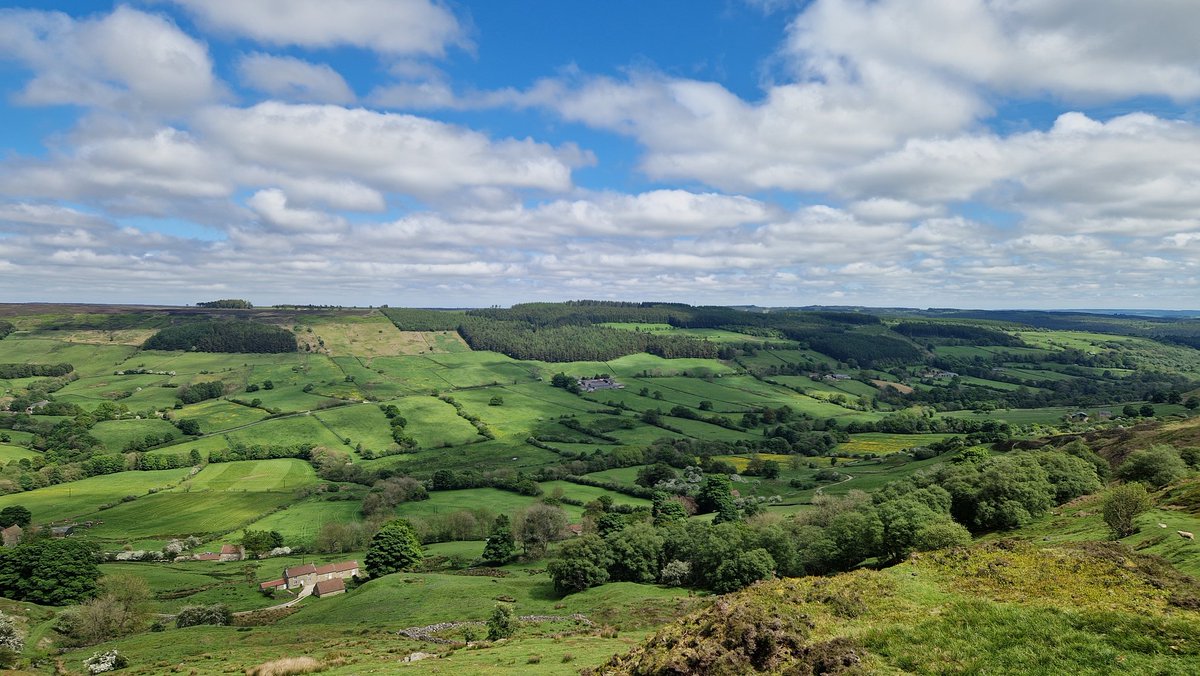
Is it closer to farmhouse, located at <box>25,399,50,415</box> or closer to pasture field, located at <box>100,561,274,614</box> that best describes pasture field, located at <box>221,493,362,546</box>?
pasture field, located at <box>100,561,274,614</box>

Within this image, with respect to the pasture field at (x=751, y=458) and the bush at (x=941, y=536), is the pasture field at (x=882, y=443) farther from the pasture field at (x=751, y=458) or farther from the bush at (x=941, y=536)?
the bush at (x=941, y=536)

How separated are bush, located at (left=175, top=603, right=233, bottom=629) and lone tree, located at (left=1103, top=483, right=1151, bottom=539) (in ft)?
290

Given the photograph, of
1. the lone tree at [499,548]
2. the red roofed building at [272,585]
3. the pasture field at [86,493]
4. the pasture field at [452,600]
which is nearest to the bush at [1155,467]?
the pasture field at [452,600]

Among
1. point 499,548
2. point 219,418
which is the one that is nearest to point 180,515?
point 499,548

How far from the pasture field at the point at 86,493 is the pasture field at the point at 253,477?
6582 millimetres

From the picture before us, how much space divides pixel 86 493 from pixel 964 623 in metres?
175

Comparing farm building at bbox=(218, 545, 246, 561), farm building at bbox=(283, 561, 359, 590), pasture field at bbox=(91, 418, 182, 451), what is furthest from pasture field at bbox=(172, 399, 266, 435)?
farm building at bbox=(283, 561, 359, 590)

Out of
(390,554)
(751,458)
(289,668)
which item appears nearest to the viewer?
(289,668)

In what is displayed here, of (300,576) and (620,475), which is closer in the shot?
(300,576)

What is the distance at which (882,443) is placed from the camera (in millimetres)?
164625

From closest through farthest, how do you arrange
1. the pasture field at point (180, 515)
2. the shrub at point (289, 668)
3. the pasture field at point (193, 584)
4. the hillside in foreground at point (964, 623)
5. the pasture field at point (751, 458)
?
the hillside in foreground at point (964, 623), the shrub at point (289, 668), the pasture field at point (193, 584), the pasture field at point (180, 515), the pasture field at point (751, 458)

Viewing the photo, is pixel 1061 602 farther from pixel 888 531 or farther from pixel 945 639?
pixel 888 531

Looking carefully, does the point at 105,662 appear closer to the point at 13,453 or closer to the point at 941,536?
the point at 941,536

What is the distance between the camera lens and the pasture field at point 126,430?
16725 centimetres
